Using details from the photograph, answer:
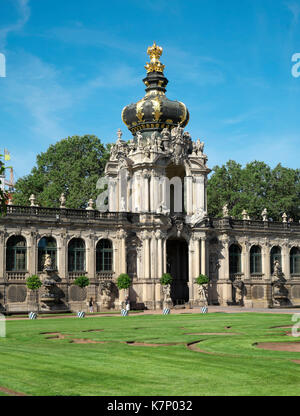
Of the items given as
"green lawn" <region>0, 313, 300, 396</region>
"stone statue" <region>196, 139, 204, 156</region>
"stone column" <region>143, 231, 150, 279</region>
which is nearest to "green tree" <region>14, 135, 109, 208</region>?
"stone statue" <region>196, 139, 204, 156</region>

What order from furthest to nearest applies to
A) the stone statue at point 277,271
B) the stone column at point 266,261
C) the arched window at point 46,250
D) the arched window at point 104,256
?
1. the stone column at point 266,261
2. the stone statue at point 277,271
3. the arched window at point 104,256
4. the arched window at point 46,250

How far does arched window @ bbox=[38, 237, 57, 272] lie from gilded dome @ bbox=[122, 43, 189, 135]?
19.5 m

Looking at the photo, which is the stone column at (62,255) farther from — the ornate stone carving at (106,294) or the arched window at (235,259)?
the arched window at (235,259)

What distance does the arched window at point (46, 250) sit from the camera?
212 ft

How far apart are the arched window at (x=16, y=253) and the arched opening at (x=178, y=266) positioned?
2037 centimetres

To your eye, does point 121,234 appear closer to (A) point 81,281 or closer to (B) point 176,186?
(A) point 81,281

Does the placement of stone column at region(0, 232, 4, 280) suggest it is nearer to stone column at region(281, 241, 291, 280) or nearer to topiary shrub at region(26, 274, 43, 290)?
topiary shrub at region(26, 274, 43, 290)

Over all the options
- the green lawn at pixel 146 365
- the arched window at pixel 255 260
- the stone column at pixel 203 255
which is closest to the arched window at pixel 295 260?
the arched window at pixel 255 260

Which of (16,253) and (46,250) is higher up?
(46,250)

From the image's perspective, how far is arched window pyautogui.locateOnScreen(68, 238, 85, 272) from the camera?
218 feet

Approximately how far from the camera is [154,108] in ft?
247

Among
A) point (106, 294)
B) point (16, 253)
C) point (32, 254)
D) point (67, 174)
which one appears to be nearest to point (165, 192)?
point (106, 294)

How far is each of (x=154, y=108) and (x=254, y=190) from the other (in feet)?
83.8

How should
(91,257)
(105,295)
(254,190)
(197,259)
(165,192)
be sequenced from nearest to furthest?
(105,295) < (91,257) < (165,192) < (197,259) < (254,190)
